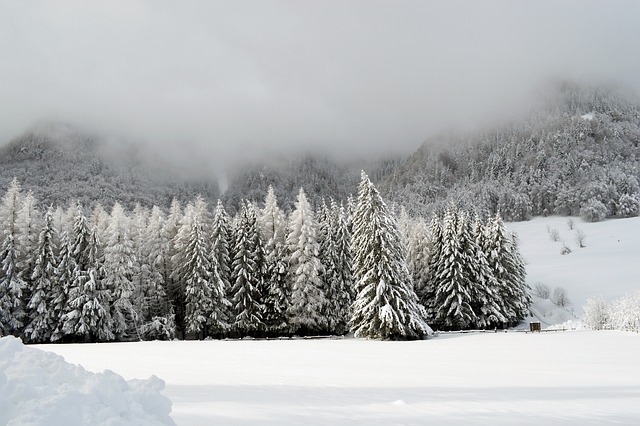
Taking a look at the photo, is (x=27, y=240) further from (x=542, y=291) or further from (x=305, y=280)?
(x=542, y=291)

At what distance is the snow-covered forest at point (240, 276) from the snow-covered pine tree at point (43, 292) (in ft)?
0.35

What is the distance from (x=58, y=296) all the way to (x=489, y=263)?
43.5 m

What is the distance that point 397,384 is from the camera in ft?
42.2

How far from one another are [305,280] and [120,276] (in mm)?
A: 16941

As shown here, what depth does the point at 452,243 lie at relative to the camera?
4506 centimetres

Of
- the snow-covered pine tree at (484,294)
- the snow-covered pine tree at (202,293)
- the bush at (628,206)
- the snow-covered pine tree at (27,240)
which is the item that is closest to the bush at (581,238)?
the bush at (628,206)

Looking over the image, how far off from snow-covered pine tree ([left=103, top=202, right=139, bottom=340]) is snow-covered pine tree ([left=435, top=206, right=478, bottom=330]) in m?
30.0

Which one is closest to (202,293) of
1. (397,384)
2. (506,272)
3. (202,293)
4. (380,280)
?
(202,293)

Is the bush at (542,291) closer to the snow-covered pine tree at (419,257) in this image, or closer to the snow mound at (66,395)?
the snow-covered pine tree at (419,257)

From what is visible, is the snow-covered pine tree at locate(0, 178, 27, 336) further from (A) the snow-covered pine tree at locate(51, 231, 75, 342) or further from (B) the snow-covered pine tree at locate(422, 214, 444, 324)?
(B) the snow-covered pine tree at locate(422, 214, 444, 324)

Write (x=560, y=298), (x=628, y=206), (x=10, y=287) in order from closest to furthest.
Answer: (x=10, y=287) < (x=560, y=298) < (x=628, y=206)

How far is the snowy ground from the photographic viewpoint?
873cm

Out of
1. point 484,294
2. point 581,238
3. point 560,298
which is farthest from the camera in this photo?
point 581,238

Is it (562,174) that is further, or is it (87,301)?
(562,174)
